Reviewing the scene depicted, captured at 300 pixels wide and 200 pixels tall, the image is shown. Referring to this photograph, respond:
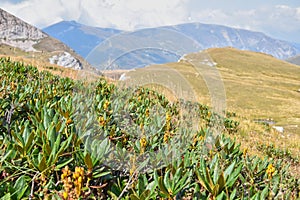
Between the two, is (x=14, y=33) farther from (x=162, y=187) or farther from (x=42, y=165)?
(x=162, y=187)

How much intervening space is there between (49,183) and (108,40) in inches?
97.4

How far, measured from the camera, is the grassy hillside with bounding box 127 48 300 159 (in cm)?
1859

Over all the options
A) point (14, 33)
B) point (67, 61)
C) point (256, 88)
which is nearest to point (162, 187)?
point (256, 88)

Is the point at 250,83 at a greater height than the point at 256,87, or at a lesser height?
greater

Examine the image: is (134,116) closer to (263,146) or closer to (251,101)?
(263,146)

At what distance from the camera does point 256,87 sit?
4181 cm

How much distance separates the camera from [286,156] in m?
6.35

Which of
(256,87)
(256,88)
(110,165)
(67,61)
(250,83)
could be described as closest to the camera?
(110,165)

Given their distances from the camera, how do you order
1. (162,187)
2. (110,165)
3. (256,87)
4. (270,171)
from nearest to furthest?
(162,187), (110,165), (270,171), (256,87)

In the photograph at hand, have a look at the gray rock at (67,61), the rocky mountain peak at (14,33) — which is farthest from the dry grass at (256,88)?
the rocky mountain peak at (14,33)

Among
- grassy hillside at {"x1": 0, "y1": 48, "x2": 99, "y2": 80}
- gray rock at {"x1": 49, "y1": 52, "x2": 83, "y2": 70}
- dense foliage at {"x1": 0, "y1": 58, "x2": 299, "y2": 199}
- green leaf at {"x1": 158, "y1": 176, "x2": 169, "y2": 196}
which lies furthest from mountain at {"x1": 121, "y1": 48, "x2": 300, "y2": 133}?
gray rock at {"x1": 49, "y1": 52, "x2": 83, "y2": 70}

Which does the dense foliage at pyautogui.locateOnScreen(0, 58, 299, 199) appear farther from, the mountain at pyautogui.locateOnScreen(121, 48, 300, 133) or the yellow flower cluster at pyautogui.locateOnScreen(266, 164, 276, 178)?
the mountain at pyautogui.locateOnScreen(121, 48, 300, 133)

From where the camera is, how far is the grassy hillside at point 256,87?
18594 mm

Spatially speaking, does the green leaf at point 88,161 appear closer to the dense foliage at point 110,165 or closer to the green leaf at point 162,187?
the dense foliage at point 110,165
